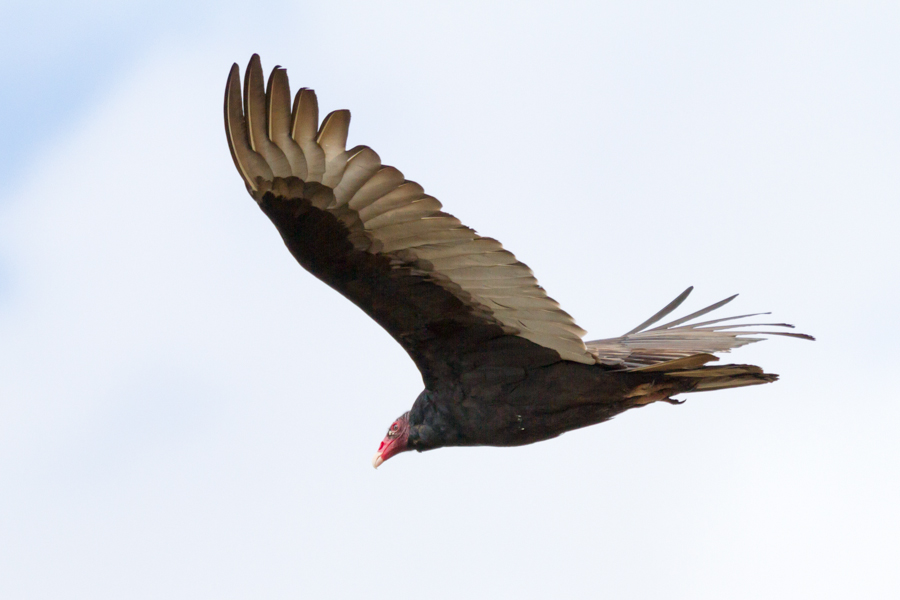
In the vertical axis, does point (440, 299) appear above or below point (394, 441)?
Result: above

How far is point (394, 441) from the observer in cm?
604

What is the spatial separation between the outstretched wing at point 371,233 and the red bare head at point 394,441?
0.88 meters

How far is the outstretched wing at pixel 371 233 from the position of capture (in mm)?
4727

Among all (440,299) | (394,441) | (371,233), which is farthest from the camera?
(394,441)

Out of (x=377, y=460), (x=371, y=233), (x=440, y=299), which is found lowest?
(x=377, y=460)

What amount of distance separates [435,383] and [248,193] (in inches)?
50.4

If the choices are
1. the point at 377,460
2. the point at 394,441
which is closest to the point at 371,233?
the point at 394,441

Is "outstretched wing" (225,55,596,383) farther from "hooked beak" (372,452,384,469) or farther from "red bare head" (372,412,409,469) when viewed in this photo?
"hooked beak" (372,452,384,469)

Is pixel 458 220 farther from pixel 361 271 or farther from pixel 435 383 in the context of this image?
pixel 435 383

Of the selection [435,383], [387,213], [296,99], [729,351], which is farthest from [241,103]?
[729,351]

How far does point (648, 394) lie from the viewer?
5.38 meters

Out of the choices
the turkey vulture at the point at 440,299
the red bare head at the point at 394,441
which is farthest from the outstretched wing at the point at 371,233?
the red bare head at the point at 394,441

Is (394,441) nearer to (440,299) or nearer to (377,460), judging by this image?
(377,460)

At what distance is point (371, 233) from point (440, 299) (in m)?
0.46
